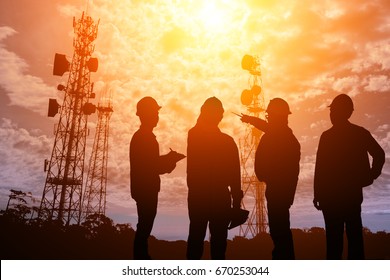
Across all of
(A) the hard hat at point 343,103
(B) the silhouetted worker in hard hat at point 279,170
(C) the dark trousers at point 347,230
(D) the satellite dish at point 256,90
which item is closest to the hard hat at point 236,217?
(B) the silhouetted worker in hard hat at point 279,170

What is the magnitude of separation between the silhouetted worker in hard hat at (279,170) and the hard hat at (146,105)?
1.67m

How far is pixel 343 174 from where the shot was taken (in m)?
5.35

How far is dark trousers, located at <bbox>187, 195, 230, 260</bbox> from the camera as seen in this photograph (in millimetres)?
5105

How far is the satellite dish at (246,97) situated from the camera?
28.3m

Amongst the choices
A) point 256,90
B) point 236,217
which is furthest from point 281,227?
point 256,90

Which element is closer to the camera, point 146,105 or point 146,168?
point 146,168

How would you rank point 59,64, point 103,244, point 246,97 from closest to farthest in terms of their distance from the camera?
point 103,244 → point 59,64 → point 246,97

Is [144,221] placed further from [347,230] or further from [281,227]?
[347,230]

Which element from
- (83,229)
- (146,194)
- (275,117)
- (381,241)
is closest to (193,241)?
(146,194)

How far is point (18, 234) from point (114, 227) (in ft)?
16.2

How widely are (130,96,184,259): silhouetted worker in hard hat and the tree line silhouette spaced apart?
6.82 m

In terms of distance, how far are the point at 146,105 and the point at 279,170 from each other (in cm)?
216

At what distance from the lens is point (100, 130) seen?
33.5 metres
